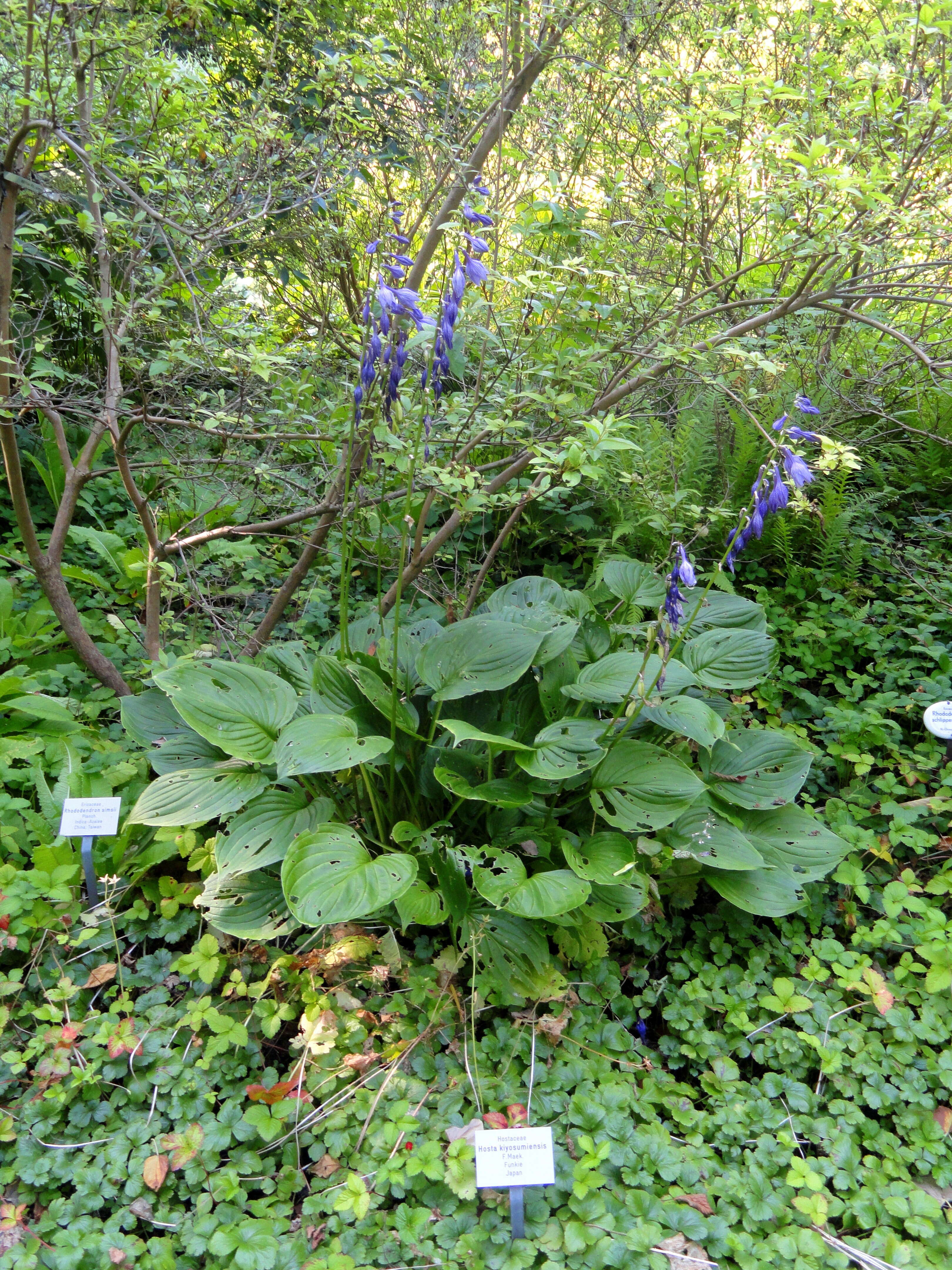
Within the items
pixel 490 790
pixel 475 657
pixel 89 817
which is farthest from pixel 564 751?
pixel 89 817

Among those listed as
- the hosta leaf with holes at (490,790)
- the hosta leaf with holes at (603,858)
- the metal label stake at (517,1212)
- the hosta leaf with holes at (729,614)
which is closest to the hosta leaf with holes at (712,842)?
the hosta leaf with holes at (603,858)

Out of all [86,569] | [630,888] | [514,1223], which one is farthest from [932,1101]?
[86,569]

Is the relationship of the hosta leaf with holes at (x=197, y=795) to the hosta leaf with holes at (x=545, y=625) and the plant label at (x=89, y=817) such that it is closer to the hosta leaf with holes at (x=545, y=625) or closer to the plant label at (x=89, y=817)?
the plant label at (x=89, y=817)

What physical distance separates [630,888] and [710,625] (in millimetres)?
1149

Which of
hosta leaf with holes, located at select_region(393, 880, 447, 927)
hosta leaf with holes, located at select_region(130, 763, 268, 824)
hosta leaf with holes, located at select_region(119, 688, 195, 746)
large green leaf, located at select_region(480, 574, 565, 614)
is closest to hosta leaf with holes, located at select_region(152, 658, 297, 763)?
hosta leaf with holes, located at select_region(130, 763, 268, 824)

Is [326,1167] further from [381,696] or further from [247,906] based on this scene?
[381,696]

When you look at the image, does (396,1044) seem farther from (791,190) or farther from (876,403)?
(876,403)

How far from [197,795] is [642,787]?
4.36 feet

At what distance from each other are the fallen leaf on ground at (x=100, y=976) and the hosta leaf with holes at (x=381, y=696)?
42.2 inches

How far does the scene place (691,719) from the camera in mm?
2402

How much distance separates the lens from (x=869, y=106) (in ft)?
9.07

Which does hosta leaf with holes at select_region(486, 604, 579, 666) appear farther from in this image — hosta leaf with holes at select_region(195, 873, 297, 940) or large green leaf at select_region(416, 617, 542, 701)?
hosta leaf with holes at select_region(195, 873, 297, 940)

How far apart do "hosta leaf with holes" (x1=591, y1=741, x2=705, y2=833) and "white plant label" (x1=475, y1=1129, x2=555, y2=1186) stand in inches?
33.0

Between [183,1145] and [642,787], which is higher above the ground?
[642,787]
